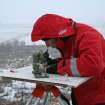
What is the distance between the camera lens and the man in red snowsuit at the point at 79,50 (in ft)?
5.96

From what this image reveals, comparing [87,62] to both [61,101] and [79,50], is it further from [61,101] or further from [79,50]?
[61,101]

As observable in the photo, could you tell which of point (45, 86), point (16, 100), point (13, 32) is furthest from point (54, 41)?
point (13, 32)

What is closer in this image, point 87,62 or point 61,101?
point 87,62

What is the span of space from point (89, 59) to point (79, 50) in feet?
0.30

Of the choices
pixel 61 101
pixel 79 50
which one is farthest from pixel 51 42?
pixel 61 101

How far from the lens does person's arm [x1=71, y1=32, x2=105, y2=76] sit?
5.91 feet

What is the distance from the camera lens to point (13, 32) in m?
8.73

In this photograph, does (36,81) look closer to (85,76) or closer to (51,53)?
(85,76)

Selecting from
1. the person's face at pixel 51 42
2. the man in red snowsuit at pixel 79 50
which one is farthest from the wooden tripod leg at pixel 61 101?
the person's face at pixel 51 42

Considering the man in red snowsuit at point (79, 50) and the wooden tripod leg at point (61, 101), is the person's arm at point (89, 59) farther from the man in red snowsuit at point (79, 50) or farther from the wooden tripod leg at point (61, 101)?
the wooden tripod leg at point (61, 101)

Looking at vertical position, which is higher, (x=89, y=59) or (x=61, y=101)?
(x=89, y=59)

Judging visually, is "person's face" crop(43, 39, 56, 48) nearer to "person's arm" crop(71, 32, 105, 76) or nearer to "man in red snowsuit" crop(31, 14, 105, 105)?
"man in red snowsuit" crop(31, 14, 105, 105)

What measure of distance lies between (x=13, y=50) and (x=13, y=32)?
249 cm

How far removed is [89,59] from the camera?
180 centimetres
